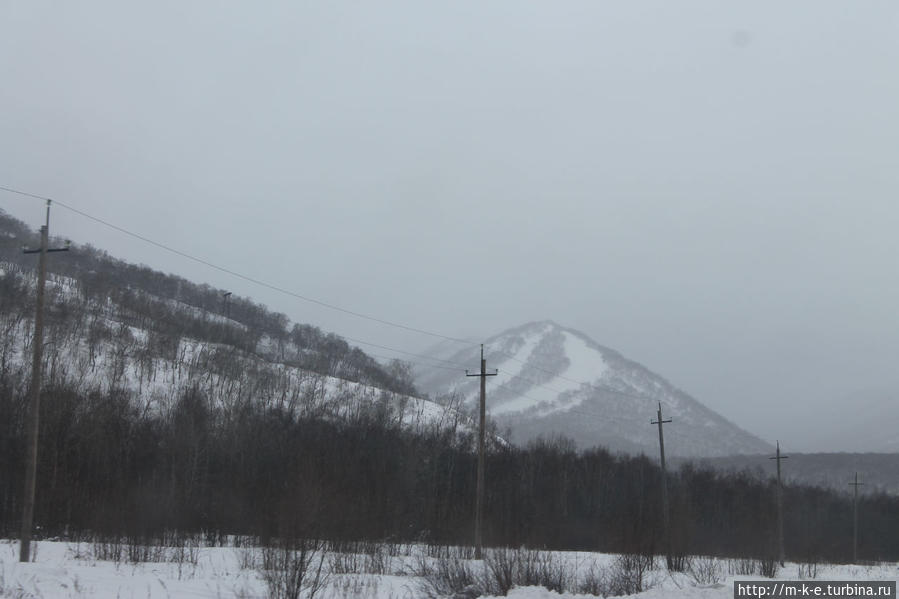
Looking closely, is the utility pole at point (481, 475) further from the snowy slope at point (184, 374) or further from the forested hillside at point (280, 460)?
the snowy slope at point (184, 374)

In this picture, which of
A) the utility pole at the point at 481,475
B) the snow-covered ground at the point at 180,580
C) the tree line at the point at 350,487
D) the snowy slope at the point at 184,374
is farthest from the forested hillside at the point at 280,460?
the snow-covered ground at the point at 180,580

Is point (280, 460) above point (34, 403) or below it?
below

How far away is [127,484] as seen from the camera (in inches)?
1970

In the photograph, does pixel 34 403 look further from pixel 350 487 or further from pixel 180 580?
pixel 350 487

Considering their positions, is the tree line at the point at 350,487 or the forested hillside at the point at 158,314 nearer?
the tree line at the point at 350,487

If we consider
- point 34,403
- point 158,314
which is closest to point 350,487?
point 34,403

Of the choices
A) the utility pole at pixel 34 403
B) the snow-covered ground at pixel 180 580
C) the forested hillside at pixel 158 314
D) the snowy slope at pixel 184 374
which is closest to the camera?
the snow-covered ground at pixel 180 580

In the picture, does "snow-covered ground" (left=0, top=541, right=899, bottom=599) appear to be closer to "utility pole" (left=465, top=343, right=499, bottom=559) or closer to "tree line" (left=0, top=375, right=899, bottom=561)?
"tree line" (left=0, top=375, right=899, bottom=561)

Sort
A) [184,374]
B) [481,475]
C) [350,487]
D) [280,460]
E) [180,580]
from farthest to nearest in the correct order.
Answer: [184,374] → [280,460] → [350,487] → [481,475] → [180,580]

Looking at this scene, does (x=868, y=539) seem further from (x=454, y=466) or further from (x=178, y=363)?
(x=178, y=363)

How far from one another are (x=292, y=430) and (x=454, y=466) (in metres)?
18.2

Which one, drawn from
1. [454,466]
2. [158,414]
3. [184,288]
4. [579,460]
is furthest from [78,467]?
[184,288]

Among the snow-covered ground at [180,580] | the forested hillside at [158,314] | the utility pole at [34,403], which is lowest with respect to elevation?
the snow-covered ground at [180,580]

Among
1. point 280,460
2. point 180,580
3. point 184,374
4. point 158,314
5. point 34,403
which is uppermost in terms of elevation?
point 158,314
